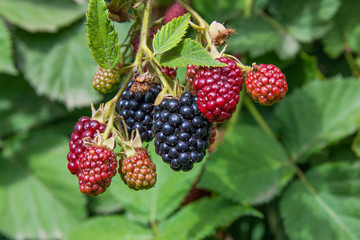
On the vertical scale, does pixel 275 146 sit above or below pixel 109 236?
above

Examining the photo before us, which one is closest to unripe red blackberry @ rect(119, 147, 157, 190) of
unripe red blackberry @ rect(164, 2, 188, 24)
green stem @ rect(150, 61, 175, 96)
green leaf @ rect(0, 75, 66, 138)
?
green stem @ rect(150, 61, 175, 96)

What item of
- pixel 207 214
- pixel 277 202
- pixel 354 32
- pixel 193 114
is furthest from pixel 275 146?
pixel 193 114

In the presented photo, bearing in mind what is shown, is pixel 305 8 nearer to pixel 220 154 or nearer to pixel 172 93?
pixel 220 154

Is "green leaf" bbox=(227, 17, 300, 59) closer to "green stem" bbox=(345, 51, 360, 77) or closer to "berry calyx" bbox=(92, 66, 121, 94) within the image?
"green stem" bbox=(345, 51, 360, 77)

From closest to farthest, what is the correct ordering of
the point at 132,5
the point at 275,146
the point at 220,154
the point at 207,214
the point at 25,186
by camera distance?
the point at 132,5 < the point at 207,214 < the point at 220,154 < the point at 275,146 < the point at 25,186

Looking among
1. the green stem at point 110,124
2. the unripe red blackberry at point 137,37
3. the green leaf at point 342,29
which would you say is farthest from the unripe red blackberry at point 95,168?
the green leaf at point 342,29

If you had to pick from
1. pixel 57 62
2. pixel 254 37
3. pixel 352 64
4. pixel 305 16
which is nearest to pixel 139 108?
pixel 254 37
